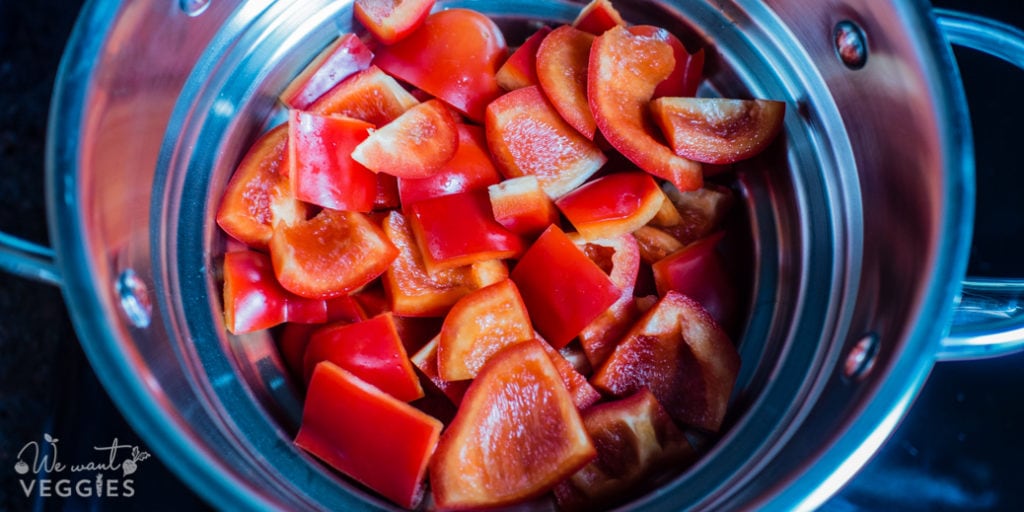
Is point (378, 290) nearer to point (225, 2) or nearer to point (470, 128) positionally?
point (470, 128)

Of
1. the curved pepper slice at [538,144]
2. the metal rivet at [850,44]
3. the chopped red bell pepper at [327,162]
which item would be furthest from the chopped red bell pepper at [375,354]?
the metal rivet at [850,44]

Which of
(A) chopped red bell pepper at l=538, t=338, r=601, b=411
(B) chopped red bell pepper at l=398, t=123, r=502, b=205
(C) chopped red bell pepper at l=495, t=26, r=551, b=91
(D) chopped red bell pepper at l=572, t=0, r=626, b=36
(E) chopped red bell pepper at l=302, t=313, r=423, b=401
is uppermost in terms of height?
(D) chopped red bell pepper at l=572, t=0, r=626, b=36

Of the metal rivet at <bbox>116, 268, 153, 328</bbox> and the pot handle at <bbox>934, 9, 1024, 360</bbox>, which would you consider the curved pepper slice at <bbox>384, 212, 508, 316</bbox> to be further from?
the pot handle at <bbox>934, 9, 1024, 360</bbox>

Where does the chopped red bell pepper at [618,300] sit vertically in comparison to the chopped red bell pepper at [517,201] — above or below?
below

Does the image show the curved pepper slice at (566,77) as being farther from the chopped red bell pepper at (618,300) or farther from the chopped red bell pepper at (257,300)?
the chopped red bell pepper at (257,300)

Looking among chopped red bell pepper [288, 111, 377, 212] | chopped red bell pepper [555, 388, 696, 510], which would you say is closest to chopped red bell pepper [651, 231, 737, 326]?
chopped red bell pepper [555, 388, 696, 510]
